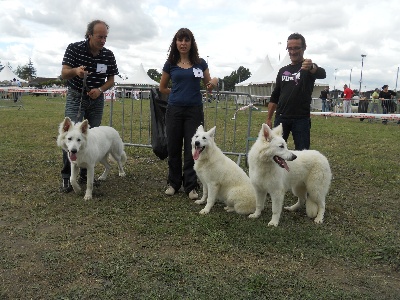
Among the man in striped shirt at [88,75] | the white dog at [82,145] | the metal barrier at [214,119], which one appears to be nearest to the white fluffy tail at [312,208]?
the metal barrier at [214,119]

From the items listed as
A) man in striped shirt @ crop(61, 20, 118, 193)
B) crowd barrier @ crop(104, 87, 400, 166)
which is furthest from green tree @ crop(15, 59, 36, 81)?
man in striped shirt @ crop(61, 20, 118, 193)

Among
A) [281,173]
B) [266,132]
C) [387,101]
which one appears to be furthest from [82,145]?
[387,101]

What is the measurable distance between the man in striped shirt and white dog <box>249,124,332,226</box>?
102 inches

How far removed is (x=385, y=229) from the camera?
448cm

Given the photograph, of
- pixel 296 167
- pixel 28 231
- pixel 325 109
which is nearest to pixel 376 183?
pixel 296 167

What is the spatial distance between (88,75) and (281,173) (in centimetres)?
309

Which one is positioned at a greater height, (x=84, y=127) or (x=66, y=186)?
(x=84, y=127)

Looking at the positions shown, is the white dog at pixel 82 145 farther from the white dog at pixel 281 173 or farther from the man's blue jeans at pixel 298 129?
the man's blue jeans at pixel 298 129

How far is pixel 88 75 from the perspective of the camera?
17.5 feet

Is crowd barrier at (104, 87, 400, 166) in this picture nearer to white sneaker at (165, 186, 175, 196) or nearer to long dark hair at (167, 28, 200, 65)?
long dark hair at (167, 28, 200, 65)

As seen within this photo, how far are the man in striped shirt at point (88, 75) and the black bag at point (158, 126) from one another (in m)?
1.11

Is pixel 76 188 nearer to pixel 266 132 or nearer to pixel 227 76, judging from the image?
pixel 266 132

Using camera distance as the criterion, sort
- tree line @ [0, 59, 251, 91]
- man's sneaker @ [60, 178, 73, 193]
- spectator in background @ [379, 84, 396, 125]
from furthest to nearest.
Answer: tree line @ [0, 59, 251, 91] → spectator in background @ [379, 84, 396, 125] → man's sneaker @ [60, 178, 73, 193]

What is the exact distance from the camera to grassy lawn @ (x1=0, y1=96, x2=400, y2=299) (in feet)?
9.64
